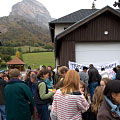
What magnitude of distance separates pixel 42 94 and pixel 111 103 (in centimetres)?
285

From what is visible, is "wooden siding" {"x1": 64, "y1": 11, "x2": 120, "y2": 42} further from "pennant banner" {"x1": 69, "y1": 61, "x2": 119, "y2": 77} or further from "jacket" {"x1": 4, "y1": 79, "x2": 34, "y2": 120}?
"jacket" {"x1": 4, "y1": 79, "x2": 34, "y2": 120}

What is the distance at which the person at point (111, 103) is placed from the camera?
2.28 meters

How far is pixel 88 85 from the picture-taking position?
33.2 feet

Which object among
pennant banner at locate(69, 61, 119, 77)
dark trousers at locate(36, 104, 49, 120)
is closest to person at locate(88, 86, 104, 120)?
dark trousers at locate(36, 104, 49, 120)

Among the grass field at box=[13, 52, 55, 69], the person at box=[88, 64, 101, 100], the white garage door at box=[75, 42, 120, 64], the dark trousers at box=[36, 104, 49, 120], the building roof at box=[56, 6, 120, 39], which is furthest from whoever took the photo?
the grass field at box=[13, 52, 55, 69]

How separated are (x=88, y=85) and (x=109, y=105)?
25.8 feet

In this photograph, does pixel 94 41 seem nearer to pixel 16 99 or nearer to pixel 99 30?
pixel 99 30

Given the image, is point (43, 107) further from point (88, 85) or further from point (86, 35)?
point (86, 35)

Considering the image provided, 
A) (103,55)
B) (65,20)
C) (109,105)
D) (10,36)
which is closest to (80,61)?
(103,55)

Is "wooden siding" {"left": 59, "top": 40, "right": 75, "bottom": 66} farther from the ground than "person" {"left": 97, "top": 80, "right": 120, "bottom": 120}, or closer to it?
farther from the ground

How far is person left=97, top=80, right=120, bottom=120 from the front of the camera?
2.28 metres

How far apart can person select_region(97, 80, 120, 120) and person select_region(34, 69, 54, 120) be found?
8.99 ft

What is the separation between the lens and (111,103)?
2311 mm

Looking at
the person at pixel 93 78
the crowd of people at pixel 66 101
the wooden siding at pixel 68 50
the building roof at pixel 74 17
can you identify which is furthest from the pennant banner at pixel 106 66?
the building roof at pixel 74 17
